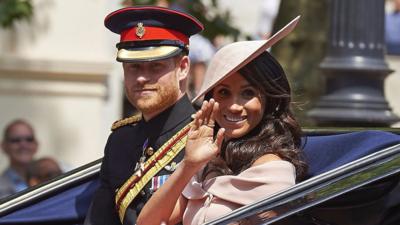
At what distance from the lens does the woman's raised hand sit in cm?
414

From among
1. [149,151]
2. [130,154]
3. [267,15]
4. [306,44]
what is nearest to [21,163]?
[306,44]

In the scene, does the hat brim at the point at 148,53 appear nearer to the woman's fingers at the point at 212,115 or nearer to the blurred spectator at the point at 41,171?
the woman's fingers at the point at 212,115

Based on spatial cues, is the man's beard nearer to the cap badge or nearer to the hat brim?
the hat brim

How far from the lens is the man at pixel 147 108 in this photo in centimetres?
461

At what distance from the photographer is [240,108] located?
14.3ft

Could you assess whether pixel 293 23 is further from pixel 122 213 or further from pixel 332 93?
pixel 332 93

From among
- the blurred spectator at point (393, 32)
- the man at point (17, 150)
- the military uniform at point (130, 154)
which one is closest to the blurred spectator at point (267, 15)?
the blurred spectator at point (393, 32)

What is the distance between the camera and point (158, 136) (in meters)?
4.73

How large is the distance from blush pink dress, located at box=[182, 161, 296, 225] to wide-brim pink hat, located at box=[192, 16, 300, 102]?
32 centimetres

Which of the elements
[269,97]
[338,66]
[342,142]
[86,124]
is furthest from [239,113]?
[86,124]

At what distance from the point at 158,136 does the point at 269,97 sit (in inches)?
19.9

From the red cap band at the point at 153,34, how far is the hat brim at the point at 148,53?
0.15 feet

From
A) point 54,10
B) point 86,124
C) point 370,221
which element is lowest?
point 86,124

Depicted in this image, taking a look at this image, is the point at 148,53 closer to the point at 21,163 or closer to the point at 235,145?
the point at 235,145
